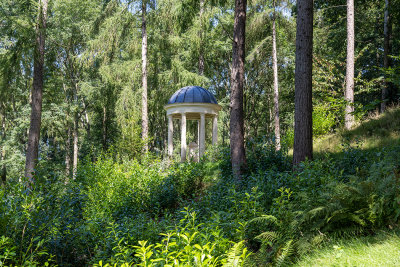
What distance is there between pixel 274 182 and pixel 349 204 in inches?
85.3

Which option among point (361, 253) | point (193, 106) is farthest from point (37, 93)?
point (361, 253)

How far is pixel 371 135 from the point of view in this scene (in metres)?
9.56

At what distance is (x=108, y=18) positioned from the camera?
55.5ft

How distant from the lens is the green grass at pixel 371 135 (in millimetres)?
8695

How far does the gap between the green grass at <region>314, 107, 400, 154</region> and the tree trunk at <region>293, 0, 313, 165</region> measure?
2.27 m

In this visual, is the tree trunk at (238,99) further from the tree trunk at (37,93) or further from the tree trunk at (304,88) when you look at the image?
the tree trunk at (37,93)

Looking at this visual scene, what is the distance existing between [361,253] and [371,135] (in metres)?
7.63

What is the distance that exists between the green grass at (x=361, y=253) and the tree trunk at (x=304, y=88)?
3.38m

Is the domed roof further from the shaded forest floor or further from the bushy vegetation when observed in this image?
the bushy vegetation

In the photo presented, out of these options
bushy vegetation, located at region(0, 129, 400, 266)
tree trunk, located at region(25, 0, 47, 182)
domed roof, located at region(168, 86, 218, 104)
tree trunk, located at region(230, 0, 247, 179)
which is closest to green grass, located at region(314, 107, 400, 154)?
bushy vegetation, located at region(0, 129, 400, 266)

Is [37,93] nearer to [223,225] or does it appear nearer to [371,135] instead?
[223,225]

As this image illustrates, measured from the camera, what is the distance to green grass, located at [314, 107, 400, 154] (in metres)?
8.70

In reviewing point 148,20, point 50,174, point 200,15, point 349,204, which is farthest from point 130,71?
point 349,204

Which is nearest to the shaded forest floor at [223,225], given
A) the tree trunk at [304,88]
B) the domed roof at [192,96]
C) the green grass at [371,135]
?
the tree trunk at [304,88]
